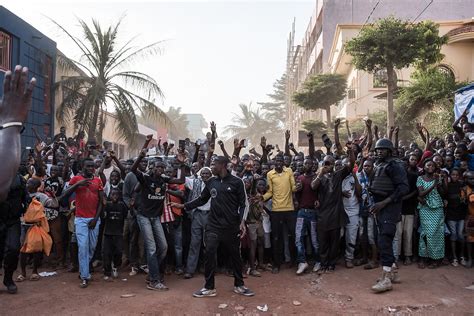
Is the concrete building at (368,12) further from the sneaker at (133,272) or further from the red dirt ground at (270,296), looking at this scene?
the sneaker at (133,272)

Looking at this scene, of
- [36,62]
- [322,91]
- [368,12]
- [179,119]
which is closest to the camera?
[36,62]

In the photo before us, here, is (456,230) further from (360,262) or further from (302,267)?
(302,267)

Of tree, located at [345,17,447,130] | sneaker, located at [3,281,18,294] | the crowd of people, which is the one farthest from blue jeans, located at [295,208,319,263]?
tree, located at [345,17,447,130]

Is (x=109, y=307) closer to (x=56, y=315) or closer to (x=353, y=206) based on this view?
(x=56, y=315)

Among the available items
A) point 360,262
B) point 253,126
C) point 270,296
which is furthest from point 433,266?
point 253,126

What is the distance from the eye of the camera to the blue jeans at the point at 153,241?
6.39 meters

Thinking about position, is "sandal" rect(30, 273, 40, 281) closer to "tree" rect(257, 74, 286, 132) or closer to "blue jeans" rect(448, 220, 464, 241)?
"blue jeans" rect(448, 220, 464, 241)

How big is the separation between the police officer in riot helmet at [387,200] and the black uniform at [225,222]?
185 centimetres

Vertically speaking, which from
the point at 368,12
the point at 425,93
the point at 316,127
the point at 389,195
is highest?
the point at 368,12

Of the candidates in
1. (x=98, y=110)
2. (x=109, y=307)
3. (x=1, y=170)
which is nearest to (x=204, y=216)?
(x=109, y=307)

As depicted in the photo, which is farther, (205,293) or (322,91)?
(322,91)

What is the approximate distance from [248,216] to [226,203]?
4.59ft

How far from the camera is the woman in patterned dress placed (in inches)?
278

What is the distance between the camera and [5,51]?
45.6ft
